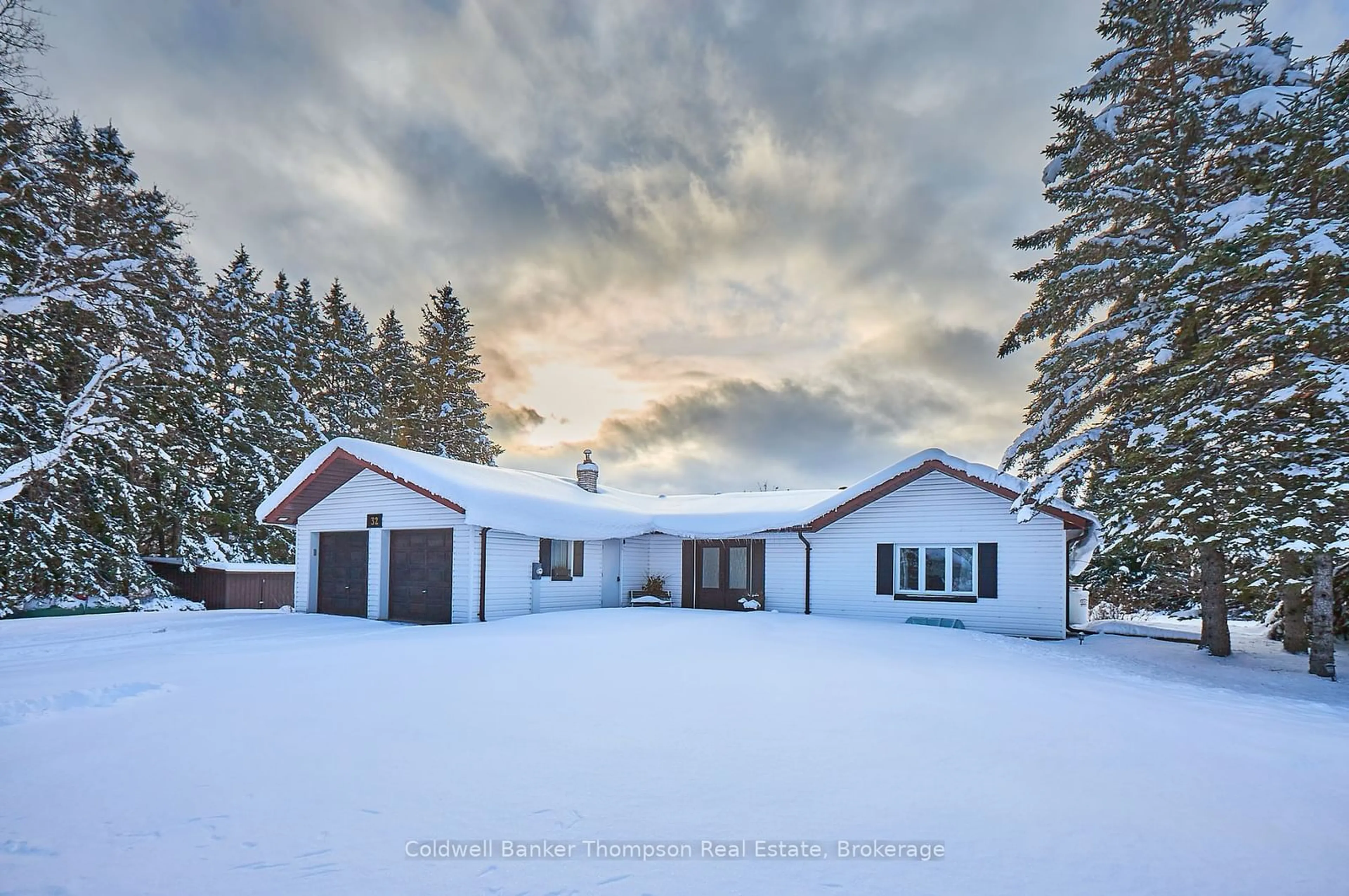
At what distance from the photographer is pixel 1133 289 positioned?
14.2m

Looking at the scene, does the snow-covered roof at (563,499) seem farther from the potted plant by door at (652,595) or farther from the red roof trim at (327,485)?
the potted plant by door at (652,595)

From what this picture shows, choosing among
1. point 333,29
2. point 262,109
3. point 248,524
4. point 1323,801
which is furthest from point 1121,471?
point 248,524

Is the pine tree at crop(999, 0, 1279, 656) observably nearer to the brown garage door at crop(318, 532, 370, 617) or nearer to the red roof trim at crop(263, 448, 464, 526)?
the red roof trim at crop(263, 448, 464, 526)

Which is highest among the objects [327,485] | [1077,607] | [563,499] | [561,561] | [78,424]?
[78,424]

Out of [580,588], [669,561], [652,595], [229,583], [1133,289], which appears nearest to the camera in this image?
[1133,289]

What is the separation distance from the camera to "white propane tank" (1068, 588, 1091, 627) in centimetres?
1950

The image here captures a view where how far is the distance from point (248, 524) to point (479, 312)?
18.2 m

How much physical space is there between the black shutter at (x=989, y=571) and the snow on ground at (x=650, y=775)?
596 cm

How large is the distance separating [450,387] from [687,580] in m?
24.0

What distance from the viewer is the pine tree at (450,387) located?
38.5 m

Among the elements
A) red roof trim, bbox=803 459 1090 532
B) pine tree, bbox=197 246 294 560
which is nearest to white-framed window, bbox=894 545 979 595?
red roof trim, bbox=803 459 1090 532

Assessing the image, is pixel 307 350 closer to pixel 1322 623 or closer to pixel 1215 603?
pixel 1215 603

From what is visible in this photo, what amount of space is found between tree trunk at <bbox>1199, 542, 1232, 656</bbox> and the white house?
236 centimetres

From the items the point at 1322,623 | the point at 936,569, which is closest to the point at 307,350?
the point at 936,569
